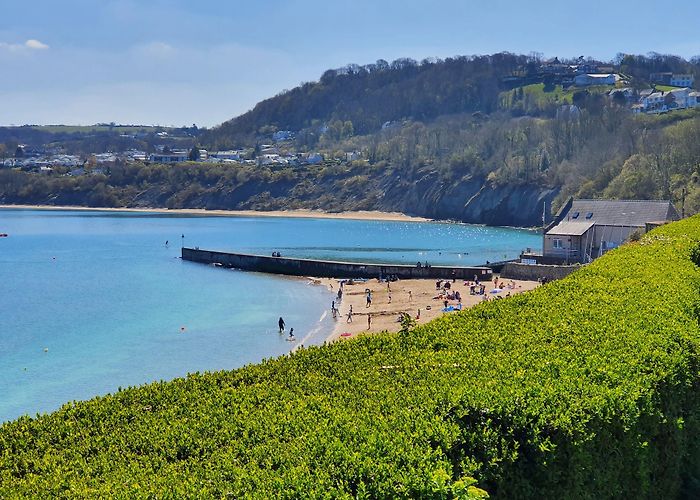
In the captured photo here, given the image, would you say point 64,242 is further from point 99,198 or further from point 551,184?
point 99,198

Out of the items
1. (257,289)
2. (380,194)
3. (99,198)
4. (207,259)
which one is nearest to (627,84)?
(380,194)

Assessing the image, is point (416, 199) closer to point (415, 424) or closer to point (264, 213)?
point (264, 213)

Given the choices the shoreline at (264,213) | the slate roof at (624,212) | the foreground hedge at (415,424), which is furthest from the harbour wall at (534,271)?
the shoreline at (264,213)

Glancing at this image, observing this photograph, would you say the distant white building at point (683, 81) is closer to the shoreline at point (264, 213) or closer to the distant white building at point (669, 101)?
the distant white building at point (669, 101)

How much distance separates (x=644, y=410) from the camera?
1073 centimetres

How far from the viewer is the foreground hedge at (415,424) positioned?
24.0 feet

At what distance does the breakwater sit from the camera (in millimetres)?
56250

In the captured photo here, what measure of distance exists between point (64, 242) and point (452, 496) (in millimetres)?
95716

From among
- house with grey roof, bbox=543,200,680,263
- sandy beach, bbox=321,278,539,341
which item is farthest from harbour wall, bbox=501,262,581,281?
house with grey roof, bbox=543,200,680,263

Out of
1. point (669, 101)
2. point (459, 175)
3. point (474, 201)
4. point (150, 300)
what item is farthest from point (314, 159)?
point (150, 300)

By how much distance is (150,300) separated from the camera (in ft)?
168

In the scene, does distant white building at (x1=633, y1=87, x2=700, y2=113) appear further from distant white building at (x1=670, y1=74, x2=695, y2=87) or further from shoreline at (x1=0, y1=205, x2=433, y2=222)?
shoreline at (x1=0, y1=205, x2=433, y2=222)

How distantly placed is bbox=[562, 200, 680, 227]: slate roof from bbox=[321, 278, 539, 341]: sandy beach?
707 cm

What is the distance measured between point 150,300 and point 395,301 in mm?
17001
